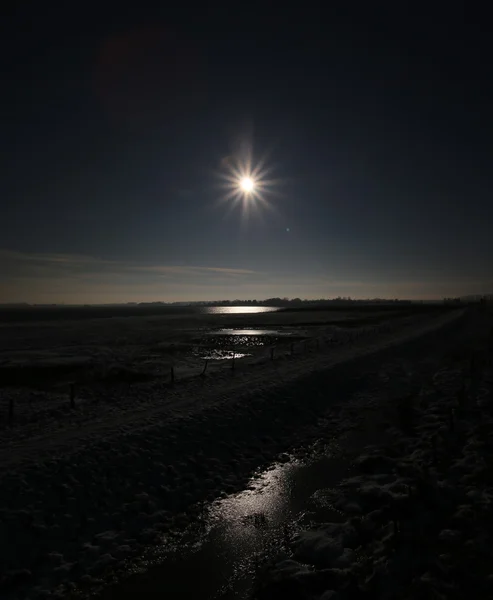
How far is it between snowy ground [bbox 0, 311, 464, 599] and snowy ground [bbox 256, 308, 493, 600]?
379 cm

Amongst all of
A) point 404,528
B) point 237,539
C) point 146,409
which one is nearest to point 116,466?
point 237,539

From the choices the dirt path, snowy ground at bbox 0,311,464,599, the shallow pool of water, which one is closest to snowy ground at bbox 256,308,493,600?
the shallow pool of water

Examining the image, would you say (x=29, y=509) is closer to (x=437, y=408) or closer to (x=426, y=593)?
(x=426, y=593)

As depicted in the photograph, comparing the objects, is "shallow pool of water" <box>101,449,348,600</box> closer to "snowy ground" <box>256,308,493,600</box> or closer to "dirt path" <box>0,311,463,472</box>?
"snowy ground" <box>256,308,493,600</box>

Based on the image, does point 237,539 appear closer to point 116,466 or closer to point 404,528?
point 404,528

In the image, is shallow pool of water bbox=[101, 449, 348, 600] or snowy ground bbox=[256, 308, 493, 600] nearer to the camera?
snowy ground bbox=[256, 308, 493, 600]

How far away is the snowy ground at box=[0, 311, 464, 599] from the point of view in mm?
9039

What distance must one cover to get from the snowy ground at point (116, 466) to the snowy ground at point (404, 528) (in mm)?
3788

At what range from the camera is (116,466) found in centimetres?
Answer: 1266

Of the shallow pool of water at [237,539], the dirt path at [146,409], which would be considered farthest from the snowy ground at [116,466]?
the shallow pool of water at [237,539]

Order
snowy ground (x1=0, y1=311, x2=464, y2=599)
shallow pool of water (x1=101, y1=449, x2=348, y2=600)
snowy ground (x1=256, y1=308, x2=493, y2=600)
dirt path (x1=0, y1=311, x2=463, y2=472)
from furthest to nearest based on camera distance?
dirt path (x1=0, y1=311, x2=463, y2=472) → snowy ground (x1=0, y1=311, x2=464, y2=599) → shallow pool of water (x1=101, y1=449, x2=348, y2=600) → snowy ground (x1=256, y1=308, x2=493, y2=600)

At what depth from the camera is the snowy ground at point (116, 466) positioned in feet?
29.7

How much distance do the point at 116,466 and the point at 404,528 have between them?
8.99m

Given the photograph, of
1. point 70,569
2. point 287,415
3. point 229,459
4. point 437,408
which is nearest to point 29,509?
point 70,569
